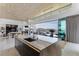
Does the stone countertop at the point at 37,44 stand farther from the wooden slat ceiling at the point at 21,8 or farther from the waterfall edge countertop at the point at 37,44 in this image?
the wooden slat ceiling at the point at 21,8

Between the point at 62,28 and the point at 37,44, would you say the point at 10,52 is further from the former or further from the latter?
the point at 62,28

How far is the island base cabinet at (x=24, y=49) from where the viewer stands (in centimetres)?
155

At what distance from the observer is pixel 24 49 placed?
1655 mm

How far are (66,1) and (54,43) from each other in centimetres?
68

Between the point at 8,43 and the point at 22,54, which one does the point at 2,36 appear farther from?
the point at 22,54

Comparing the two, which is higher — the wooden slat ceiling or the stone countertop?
the wooden slat ceiling

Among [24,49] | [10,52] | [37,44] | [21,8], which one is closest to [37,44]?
[37,44]

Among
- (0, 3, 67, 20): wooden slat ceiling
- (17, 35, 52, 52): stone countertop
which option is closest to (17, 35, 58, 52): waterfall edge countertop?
(17, 35, 52, 52): stone countertop

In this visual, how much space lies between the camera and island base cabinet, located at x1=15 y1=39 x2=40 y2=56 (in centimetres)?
155

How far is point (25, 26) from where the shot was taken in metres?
1.66

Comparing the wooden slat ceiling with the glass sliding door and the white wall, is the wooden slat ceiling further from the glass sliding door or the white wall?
the glass sliding door

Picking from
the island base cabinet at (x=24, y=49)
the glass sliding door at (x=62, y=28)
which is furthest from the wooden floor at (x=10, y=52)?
the glass sliding door at (x=62, y=28)

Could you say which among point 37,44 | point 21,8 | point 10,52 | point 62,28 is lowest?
point 10,52

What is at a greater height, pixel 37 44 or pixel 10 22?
pixel 10 22
